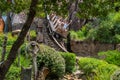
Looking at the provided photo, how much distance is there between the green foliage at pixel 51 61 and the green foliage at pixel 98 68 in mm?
813

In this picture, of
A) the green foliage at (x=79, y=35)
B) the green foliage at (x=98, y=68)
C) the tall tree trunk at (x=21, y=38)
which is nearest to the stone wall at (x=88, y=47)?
the green foliage at (x=79, y=35)

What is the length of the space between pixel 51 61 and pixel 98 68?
3.84 ft

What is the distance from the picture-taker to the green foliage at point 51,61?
911cm

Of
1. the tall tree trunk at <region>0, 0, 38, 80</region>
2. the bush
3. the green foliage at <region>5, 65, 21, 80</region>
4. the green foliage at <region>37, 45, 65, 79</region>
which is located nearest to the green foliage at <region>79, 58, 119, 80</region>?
the bush

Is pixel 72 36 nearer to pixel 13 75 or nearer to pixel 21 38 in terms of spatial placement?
pixel 13 75

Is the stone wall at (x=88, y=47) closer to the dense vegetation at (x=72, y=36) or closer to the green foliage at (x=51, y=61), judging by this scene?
the dense vegetation at (x=72, y=36)

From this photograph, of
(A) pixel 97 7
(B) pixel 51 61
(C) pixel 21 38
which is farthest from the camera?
(B) pixel 51 61

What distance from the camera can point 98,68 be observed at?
940cm

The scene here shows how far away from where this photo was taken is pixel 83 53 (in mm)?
15938

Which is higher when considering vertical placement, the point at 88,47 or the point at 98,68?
the point at 98,68

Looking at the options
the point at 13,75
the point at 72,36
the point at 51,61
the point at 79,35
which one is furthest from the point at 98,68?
the point at 79,35

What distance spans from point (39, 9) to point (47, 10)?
81 millimetres

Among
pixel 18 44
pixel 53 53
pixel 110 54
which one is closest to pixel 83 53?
pixel 110 54

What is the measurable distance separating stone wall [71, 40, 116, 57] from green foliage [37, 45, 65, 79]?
19.8ft
